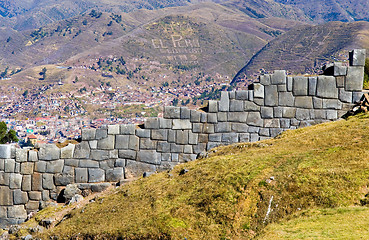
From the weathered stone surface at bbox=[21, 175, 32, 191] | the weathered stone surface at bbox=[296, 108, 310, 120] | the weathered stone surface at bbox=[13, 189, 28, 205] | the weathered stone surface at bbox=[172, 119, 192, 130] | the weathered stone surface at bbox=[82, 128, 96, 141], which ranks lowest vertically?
the weathered stone surface at bbox=[13, 189, 28, 205]

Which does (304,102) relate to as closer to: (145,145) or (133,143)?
(145,145)

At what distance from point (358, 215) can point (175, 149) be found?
24.8 feet

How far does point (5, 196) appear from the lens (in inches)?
604

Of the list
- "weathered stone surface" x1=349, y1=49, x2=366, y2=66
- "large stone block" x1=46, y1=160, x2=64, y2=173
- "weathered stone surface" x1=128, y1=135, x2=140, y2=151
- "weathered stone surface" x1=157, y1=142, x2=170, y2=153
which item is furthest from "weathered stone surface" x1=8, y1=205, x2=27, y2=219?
"weathered stone surface" x1=349, y1=49, x2=366, y2=66

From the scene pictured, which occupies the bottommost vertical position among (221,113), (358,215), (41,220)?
(41,220)

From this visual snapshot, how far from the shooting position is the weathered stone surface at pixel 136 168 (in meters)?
15.3

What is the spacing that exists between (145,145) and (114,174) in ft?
4.51

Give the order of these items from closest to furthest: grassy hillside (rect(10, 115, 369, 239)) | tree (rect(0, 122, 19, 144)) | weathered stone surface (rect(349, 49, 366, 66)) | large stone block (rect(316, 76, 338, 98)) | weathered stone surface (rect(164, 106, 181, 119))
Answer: grassy hillside (rect(10, 115, 369, 239)), weathered stone surface (rect(349, 49, 366, 66)), large stone block (rect(316, 76, 338, 98)), weathered stone surface (rect(164, 106, 181, 119)), tree (rect(0, 122, 19, 144))

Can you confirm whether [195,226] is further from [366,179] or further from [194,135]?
[194,135]

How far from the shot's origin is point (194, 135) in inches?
603

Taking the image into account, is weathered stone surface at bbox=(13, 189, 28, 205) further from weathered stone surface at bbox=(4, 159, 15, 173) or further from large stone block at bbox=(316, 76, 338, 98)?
large stone block at bbox=(316, 76, 338, 98)

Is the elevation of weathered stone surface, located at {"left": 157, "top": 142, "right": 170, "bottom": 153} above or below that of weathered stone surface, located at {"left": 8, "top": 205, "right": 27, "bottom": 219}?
above

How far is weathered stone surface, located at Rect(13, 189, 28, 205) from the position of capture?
50.2 ft

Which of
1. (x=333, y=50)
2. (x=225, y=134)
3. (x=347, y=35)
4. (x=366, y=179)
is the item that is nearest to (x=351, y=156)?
(x=366, y=179)
